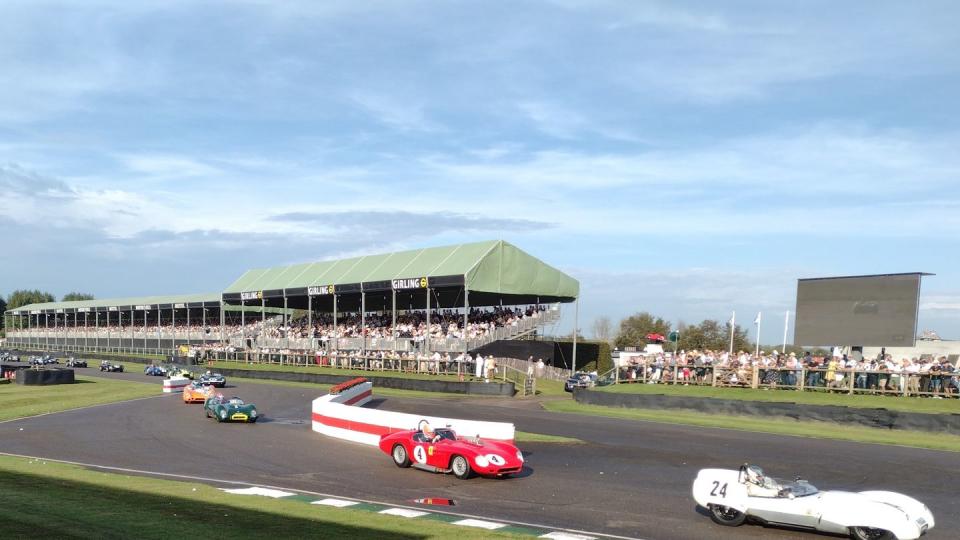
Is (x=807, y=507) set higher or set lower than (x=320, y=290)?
lower

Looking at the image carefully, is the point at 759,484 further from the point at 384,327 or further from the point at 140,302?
the point at 140,302

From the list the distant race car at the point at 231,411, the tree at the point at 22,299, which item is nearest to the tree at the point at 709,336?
the distant race car at the point at 231,411

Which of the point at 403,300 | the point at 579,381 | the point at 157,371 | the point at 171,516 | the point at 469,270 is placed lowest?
the point at 157,371

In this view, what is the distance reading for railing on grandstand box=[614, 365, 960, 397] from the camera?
29.3 meters

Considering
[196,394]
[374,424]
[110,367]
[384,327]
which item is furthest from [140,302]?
[374,424]

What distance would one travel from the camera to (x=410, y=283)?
55.3 m

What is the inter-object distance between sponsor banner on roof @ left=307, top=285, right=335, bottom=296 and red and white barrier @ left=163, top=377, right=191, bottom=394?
18838mm

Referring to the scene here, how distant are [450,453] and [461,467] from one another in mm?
444

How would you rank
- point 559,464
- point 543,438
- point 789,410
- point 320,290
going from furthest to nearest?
1. point 320,290
2. point 789,410
3. point 543,438
4. point 559,464

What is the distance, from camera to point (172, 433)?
26359 millimetres

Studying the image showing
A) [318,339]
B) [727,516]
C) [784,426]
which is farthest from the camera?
[318,339]

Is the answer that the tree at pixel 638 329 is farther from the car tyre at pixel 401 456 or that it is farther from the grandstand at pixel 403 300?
the car tyre at pixel 401 456

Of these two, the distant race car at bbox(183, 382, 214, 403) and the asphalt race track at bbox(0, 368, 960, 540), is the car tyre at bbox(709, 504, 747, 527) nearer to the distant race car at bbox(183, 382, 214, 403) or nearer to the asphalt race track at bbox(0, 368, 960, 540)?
the asphalt race track at bbox(0, 368, 960, 540)

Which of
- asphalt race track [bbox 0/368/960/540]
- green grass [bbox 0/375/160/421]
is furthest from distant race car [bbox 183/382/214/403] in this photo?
asphalt race track [bbox 0/368/960/540]
